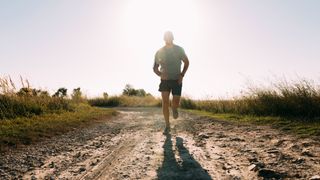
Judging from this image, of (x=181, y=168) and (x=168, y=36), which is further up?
(x=168, y=36)

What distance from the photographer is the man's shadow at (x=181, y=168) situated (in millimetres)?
4031

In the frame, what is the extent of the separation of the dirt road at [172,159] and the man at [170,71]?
5.02 feet

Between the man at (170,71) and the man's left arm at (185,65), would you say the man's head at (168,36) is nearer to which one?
the man at (170,71)

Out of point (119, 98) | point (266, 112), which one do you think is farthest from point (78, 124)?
point (119, 98)

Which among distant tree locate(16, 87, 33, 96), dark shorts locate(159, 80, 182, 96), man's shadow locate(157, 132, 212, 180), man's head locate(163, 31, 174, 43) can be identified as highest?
man's head locate(163, 31, 174, 43)

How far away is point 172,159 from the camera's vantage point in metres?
5.01

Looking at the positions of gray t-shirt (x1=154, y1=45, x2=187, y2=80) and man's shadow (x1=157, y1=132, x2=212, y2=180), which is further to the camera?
gray t-shirt (x1=154, y1=45, x2=187, y2=80)

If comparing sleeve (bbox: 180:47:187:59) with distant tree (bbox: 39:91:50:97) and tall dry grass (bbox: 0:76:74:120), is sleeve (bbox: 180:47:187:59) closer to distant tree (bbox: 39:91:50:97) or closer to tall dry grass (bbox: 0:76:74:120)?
tall dry grass (bbox: 0:76:74:120)

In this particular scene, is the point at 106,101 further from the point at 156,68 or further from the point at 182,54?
the point at 182,54

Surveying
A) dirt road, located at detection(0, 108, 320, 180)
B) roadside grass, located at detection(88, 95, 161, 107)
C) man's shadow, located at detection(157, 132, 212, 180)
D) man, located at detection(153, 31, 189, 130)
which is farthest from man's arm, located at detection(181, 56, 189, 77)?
roadside grass, located at detection(88, 95, 161, 107)

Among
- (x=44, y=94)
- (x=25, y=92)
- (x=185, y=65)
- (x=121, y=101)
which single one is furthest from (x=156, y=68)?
(x=121, y=101)

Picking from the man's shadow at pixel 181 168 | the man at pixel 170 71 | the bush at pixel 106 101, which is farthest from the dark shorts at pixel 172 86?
the bush at pixel 106 101

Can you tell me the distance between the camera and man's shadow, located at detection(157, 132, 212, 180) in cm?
403

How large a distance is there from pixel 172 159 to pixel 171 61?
4.03 m
